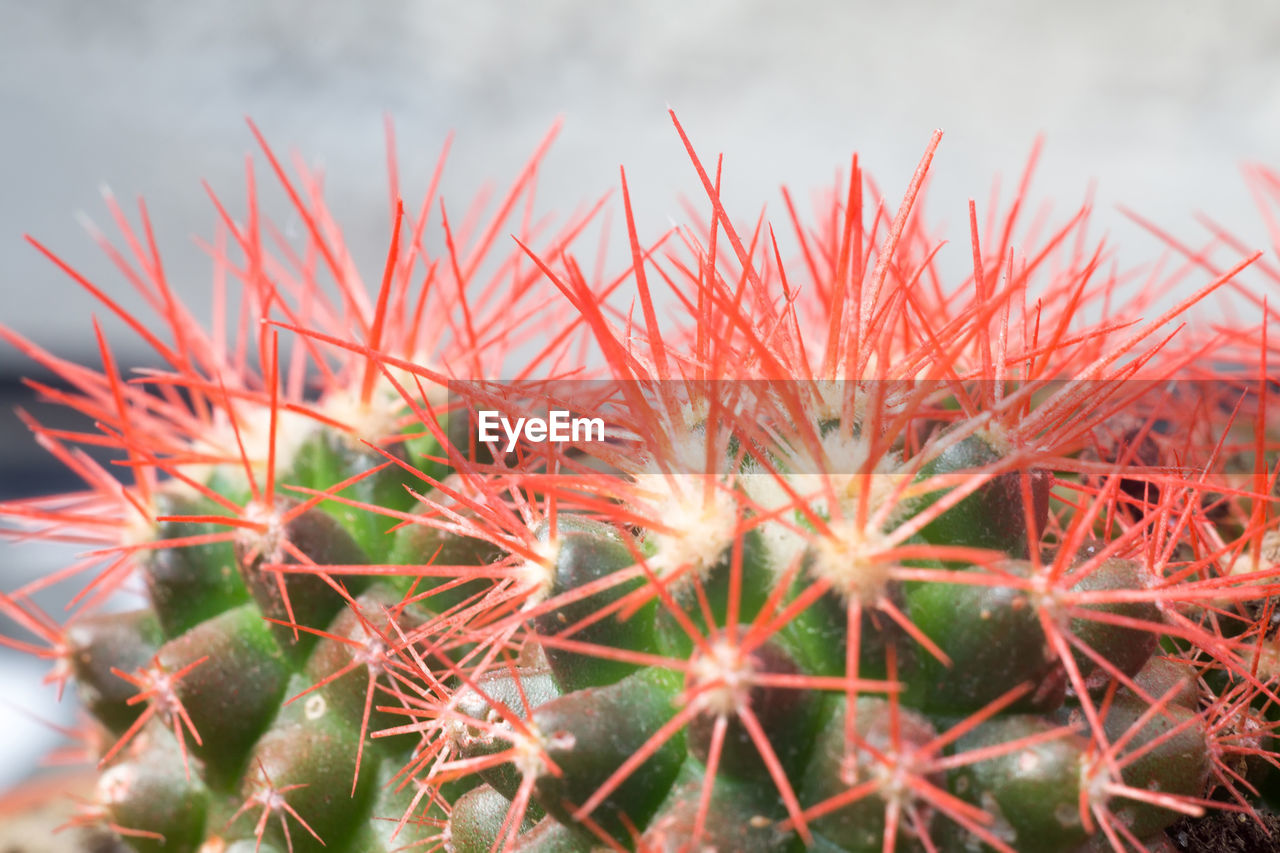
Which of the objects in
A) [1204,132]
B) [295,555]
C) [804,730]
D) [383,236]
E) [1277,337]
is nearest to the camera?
[804,730]

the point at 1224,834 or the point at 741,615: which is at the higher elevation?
the point at 741,615

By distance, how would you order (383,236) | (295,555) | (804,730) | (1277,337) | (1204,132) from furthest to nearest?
(383,236), (1204,132), (1277,337), (295,555), (804,730)

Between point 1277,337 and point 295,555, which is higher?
point 1277,337

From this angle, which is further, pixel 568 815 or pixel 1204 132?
pixel 1204 132

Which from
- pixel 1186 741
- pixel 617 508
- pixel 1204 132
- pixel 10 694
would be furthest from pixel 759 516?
pixel 10 694

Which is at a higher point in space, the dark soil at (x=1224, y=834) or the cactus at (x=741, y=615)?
the cactus at (x=741, y=615)

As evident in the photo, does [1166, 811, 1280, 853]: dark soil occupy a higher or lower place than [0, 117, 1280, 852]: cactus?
lower

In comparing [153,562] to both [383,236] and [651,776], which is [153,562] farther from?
[383,236]

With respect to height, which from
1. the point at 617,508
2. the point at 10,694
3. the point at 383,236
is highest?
the point at 383,236
